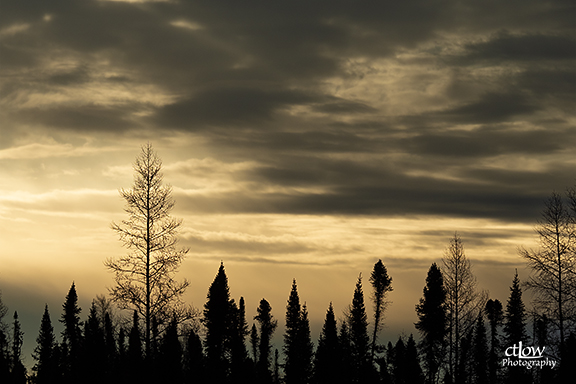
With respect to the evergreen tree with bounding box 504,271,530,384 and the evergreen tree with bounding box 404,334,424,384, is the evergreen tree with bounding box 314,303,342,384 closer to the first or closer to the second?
the evergreen tree with bounding box 404,334,424,384

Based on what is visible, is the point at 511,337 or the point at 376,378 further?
the point at 511,337

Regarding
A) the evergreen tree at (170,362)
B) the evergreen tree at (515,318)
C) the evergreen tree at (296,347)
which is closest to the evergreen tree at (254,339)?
the evergreen tree at (296,347)

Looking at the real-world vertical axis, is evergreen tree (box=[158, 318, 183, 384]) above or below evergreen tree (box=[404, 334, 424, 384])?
above

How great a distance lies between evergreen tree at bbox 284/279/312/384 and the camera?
79875mm

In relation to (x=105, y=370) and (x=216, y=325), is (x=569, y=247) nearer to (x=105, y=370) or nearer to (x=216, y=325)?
(x=105, y=370)

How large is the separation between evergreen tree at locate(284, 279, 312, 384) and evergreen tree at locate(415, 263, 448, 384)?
16.1 m

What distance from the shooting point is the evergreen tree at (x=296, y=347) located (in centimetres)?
7988

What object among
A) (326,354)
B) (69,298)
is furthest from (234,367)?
(69,298)

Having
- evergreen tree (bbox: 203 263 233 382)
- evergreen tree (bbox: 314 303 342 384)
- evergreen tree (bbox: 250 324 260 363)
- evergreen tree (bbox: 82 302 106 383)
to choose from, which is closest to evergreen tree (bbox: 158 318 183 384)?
evergreen tree (bbox: 82 302 106 383)

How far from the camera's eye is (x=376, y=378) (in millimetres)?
70438

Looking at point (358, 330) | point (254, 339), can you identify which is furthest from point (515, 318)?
point (254, 339)

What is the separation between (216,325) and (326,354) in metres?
19.6

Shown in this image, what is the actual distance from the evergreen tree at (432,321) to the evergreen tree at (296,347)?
16.1 metres

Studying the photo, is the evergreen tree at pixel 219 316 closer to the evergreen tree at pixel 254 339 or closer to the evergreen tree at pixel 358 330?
the evergreen tree at pixel 358 330
